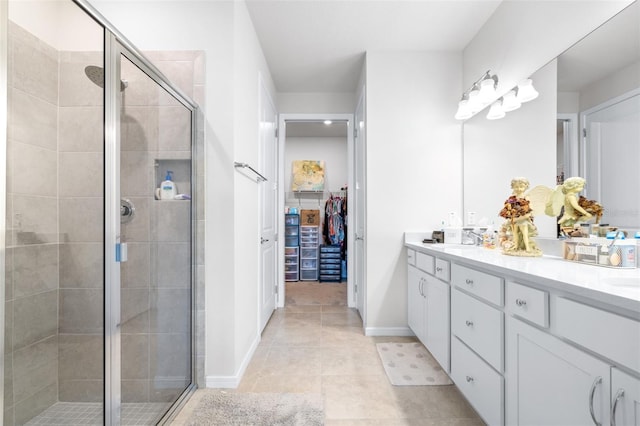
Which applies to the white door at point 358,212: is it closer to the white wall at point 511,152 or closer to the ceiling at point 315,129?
the white wall at point 511,152

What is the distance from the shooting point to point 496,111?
2.34 m

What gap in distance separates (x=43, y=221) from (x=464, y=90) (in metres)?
3.10

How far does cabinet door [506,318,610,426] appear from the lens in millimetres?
880

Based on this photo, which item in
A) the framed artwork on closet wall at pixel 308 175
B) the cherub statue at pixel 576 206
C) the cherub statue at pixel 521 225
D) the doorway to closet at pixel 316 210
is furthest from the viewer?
the framed artwork on closet wall at pixel 308 175

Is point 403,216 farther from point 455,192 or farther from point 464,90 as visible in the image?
point 464,90

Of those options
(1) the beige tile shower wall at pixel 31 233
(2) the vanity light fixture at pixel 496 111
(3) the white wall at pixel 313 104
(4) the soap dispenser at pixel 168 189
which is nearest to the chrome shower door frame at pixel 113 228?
(1) the beige tile shower wall at pixel 31 233

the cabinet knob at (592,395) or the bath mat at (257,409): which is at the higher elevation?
the cabinet knob at (592,395)

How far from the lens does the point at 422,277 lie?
2373mm

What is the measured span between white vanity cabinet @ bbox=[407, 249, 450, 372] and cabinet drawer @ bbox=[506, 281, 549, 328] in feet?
2.11

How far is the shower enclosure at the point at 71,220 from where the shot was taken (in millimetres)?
1088

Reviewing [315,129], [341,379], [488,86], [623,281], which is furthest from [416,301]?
[315,129]

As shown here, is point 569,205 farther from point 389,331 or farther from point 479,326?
point 389,331

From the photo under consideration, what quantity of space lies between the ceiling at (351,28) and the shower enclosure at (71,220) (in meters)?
1.38

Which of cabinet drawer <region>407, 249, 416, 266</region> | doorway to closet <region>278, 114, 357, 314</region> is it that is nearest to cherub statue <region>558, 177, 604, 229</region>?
cabinet drawer <region>407, 249, 416, 266</region>
